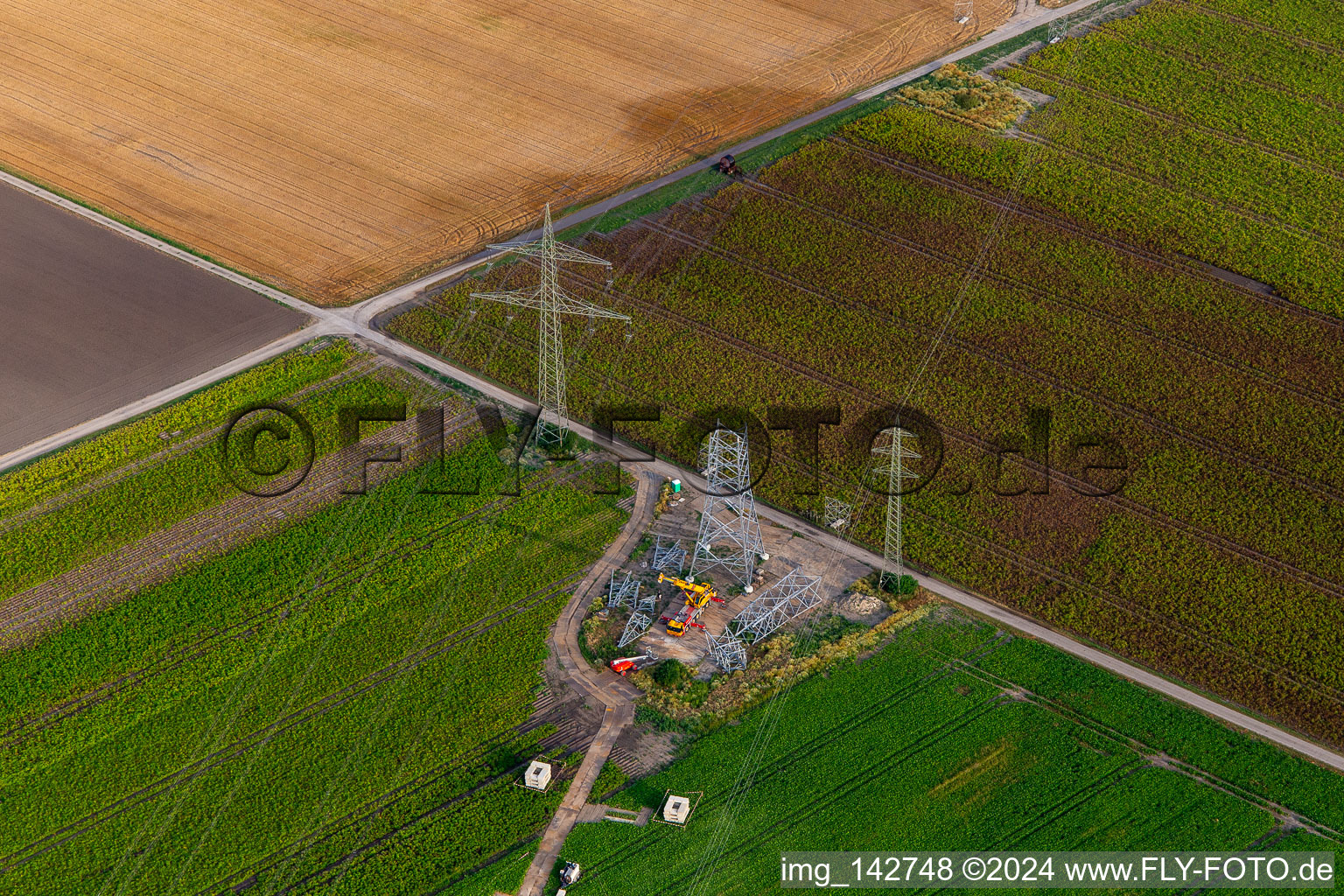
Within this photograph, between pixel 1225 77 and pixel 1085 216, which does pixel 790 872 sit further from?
pixel 1225 77

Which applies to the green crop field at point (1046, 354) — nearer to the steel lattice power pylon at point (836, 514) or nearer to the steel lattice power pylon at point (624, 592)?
the steel lattice power pylon at point (836, 514)

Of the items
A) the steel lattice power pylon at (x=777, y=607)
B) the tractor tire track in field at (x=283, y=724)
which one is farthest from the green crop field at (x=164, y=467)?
the steel lattice power pylon at (x=777, y=607)

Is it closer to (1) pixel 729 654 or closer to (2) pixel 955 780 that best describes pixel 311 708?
(1) pixel 729 654

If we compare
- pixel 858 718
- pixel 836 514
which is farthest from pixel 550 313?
pixel 858 718

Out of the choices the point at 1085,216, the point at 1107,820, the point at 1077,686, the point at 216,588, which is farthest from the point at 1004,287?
the point at 216,588

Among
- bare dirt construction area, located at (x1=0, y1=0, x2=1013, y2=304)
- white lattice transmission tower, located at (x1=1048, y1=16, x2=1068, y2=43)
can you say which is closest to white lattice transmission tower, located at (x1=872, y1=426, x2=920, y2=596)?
bare dirt construction area, located at (x1=0, y1=0, x2=1013, y2=304)
